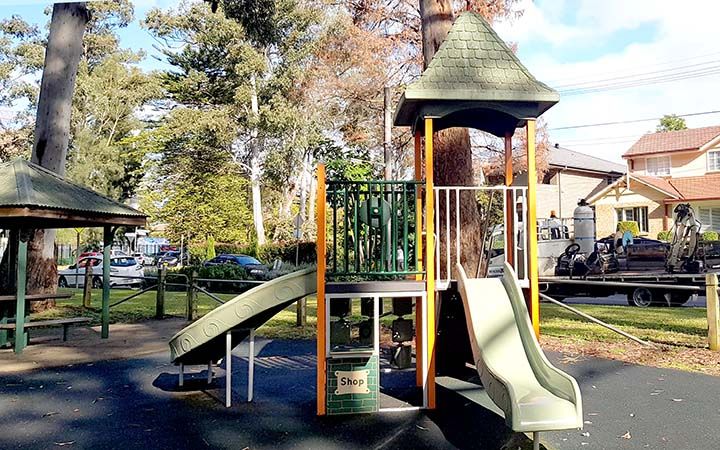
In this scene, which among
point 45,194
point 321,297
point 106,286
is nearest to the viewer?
point 321,297

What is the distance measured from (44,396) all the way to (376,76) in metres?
15.3

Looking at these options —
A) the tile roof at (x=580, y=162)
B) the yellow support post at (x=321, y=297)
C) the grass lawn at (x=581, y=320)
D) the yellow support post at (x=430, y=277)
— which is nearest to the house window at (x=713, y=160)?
the tile roof at (x=580, y=162)

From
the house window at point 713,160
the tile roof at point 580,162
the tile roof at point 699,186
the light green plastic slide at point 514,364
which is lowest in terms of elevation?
the light green plastic slide at point 514,364

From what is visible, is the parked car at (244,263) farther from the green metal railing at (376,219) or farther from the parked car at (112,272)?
the green metal railing at (376,219)

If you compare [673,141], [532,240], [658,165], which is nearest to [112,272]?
[532,240]

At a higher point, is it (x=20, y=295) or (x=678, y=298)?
(x=20, y=295)

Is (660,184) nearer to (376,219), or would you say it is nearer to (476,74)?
(476,74)

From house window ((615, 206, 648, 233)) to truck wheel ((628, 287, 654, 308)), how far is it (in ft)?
57.3

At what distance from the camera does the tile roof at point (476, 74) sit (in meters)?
5.46

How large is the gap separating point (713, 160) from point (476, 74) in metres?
30.6

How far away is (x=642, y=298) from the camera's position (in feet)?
45.4

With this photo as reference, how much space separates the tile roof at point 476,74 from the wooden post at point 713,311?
162 inches

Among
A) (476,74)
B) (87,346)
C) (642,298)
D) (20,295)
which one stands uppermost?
(476,74)

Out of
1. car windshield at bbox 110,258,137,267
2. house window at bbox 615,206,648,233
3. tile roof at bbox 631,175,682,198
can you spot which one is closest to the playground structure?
car windshield at bbox 110,258,137,267
